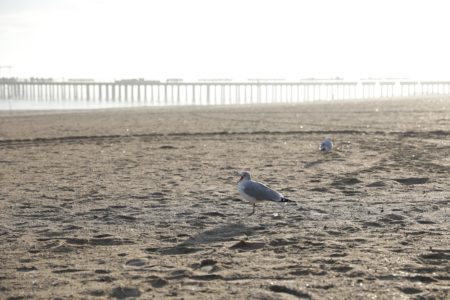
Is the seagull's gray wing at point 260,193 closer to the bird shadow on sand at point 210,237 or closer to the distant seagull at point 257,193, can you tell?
the distant seagull at point 257,193

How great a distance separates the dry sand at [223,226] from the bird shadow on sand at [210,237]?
0.02 meters

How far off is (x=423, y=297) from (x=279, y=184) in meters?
4.58

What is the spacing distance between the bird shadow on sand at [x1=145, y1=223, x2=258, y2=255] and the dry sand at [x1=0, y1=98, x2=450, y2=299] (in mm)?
17

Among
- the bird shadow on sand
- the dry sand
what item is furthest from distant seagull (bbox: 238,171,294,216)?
the bird shadow on sand

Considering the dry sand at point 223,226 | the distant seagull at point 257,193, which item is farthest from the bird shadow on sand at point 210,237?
the distant seagull at point 257,193

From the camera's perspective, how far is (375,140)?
1378 cm

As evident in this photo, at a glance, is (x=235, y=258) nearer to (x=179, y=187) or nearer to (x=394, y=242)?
(x=394, y=242)

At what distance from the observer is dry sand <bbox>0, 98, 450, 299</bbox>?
4277 millimetres

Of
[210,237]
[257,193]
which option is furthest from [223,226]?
[257,193]

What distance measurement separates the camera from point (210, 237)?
5645mm

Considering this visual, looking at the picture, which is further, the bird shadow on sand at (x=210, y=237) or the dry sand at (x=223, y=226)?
the bird shadow on sand at (x=210, y=237)

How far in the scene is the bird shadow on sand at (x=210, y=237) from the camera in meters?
5.21

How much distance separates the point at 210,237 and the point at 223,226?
464mm

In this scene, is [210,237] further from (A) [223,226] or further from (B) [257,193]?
(B) [257,193]
